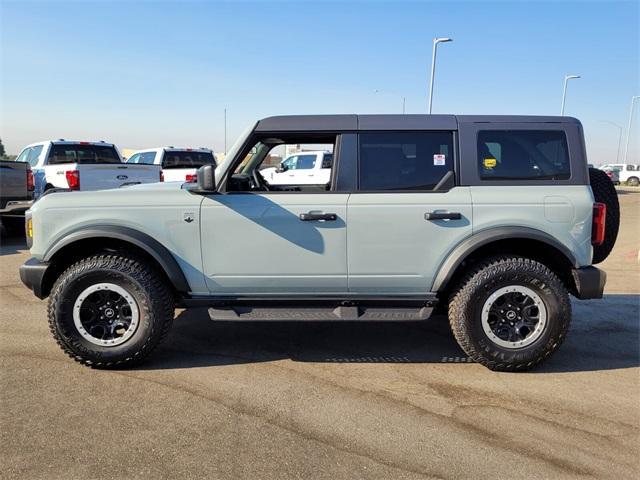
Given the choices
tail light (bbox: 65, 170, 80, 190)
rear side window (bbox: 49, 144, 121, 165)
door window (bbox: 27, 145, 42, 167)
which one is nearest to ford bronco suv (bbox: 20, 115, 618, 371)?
tail light (bbox: 65, 170, 80, 190)

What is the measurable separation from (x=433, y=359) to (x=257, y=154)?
238cm

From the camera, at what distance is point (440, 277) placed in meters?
3.92

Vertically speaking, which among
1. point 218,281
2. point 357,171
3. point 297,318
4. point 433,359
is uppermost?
point 357,171

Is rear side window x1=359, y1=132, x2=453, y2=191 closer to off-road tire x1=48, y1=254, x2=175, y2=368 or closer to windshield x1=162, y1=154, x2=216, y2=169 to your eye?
off-road tire x1=48, y1=254, x2=175, y2=368

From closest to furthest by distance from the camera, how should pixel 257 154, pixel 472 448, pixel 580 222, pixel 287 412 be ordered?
pixel 472 448 → pixel 287 412 → pixel 580 222 → pixel 257 154

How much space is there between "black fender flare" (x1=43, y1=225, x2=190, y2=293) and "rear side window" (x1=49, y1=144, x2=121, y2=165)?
7.98 meters

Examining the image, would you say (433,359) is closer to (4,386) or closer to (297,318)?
(297,318)

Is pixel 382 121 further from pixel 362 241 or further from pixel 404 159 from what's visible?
pixel 362 241

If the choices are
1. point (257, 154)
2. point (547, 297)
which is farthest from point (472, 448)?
point (257, 154)

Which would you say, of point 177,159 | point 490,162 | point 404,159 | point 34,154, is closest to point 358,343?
point 404,159

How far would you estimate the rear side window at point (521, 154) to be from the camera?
3.97m

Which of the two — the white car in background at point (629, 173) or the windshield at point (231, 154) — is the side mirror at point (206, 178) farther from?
the white car in background at point (629, 173)

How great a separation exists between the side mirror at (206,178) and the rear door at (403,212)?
3.55 ft

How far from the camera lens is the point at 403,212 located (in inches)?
152
